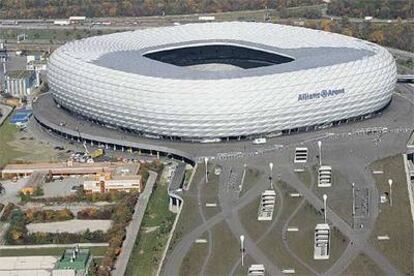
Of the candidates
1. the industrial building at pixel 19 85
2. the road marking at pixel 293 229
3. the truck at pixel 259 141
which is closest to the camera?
the road marking at pixel 293 229

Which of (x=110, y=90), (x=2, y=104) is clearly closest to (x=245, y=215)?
(x=110, y=90)

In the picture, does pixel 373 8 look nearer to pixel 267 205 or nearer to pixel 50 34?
pixel 50 34

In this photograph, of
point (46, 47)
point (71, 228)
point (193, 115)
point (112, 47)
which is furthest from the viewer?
point (46, 47)

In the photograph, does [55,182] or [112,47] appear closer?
[55,182]

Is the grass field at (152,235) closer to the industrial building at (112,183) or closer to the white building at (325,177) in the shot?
the industrial building at (112,183)

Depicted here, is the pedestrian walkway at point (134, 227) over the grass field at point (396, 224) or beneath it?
beneath

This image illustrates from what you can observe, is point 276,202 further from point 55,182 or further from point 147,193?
point 55,182

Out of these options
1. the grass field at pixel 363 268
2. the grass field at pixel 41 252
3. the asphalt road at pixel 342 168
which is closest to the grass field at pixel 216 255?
the asphalt road at pixel 342 168
